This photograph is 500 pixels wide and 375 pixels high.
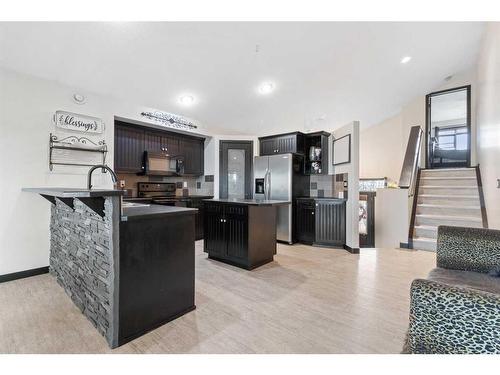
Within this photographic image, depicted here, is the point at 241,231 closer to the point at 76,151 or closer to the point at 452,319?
the point at 452,319

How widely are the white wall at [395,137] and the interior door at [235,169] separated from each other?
4467 millimetres

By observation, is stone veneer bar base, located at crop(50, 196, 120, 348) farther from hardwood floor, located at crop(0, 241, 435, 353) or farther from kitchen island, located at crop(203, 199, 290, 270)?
kitchen island, located at crop(203, 199, 290, 270)

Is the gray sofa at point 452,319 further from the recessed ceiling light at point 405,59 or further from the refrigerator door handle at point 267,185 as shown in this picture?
the recessed ceiling light at point 405,59

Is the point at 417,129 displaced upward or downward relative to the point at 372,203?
upward

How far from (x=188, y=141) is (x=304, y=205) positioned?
2.76 m

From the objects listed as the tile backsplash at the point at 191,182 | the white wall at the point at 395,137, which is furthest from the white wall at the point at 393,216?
the tile backsplash at the point at 191,182

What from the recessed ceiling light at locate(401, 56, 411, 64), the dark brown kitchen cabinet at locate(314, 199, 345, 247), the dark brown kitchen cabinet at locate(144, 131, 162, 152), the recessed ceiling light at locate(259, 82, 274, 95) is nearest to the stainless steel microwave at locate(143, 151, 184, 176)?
the dark brown kitchen cabinet at locate(144, 131, 162, 152)

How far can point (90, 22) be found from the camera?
2529 millimetres

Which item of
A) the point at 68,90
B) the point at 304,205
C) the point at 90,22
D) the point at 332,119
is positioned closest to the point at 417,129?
the point at 332,119

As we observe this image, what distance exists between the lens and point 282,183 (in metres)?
4.80

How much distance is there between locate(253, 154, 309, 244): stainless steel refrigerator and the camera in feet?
15.5

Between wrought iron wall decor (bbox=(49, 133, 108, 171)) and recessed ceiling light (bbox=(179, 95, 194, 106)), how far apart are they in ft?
4.73

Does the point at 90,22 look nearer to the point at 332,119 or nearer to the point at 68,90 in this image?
the point at 68,90

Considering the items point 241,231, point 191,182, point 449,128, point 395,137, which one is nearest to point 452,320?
point 241,231
